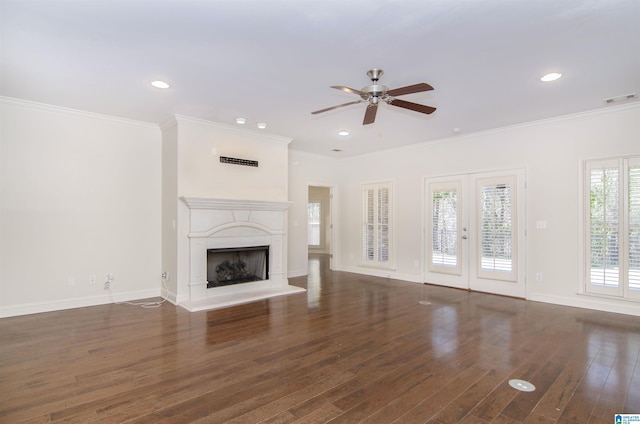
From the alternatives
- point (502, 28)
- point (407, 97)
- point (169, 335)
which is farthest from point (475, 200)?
point (169, 335)

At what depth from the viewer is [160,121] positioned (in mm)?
5047

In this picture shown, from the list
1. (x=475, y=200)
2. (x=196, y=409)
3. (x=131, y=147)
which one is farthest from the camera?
(x=475, y=200)

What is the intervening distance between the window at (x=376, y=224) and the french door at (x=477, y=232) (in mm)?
882

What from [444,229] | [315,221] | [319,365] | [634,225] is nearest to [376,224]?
[444,229]

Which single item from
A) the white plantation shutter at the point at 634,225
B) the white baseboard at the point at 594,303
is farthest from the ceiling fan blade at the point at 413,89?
the white baseboard at the point at 594,303

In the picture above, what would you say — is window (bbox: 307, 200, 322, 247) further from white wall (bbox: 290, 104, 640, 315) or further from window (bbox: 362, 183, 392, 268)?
white wall (bbox: 290, 104, 640, 315)

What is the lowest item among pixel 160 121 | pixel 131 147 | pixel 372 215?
pixel 372 215

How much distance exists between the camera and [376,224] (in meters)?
7.18

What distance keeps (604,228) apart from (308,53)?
450 cm

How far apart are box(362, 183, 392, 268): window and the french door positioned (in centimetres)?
88

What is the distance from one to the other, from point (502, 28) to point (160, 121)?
180 inches

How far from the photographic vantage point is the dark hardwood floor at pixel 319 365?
2.21 metres

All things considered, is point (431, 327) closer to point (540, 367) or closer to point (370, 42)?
point (540, 367)

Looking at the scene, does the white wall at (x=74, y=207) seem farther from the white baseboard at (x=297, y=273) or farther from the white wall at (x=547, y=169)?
the white wall at (x=547, y=169)
